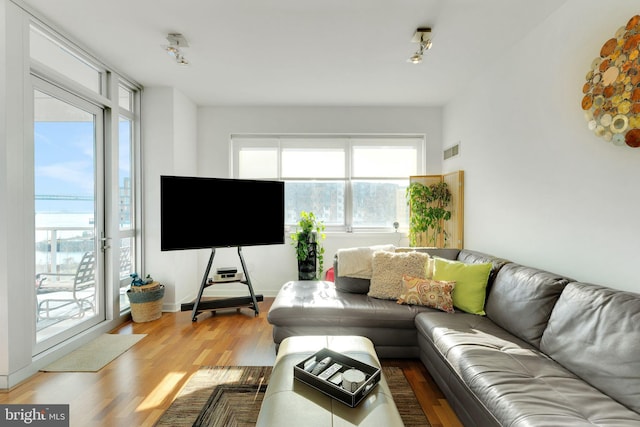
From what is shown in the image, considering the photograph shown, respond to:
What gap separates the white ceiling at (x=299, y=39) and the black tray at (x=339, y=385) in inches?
91.6

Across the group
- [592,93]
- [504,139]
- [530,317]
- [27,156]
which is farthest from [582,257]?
[27,156]

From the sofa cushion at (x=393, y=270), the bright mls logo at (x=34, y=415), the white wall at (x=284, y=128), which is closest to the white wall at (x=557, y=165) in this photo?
the sofa cushion at (x=393, y=270)

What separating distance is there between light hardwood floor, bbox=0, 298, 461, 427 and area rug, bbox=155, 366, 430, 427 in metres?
0.07

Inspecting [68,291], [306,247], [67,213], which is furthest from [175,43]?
[306,247]

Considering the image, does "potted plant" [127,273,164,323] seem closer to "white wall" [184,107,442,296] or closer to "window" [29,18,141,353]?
"window" [29,18,141,353]

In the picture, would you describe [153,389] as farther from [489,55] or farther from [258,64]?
[489,55]

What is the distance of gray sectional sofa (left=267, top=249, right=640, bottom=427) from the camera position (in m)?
1.29

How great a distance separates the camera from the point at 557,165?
2168mm

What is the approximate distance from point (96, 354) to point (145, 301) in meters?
0.75

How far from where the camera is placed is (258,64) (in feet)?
9.93

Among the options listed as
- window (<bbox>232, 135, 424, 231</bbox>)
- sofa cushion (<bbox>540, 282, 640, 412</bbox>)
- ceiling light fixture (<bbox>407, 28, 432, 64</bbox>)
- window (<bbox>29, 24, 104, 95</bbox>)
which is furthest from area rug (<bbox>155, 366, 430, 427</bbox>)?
window (<bbox>29, 24, 104, 95</bbox>)

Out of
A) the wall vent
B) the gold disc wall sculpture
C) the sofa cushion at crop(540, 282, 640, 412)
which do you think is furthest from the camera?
the wall vent

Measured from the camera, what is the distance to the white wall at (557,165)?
1753 millimetres

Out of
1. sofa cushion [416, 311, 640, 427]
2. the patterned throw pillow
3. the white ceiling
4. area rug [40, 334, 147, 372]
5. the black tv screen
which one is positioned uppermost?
the white ceiling
